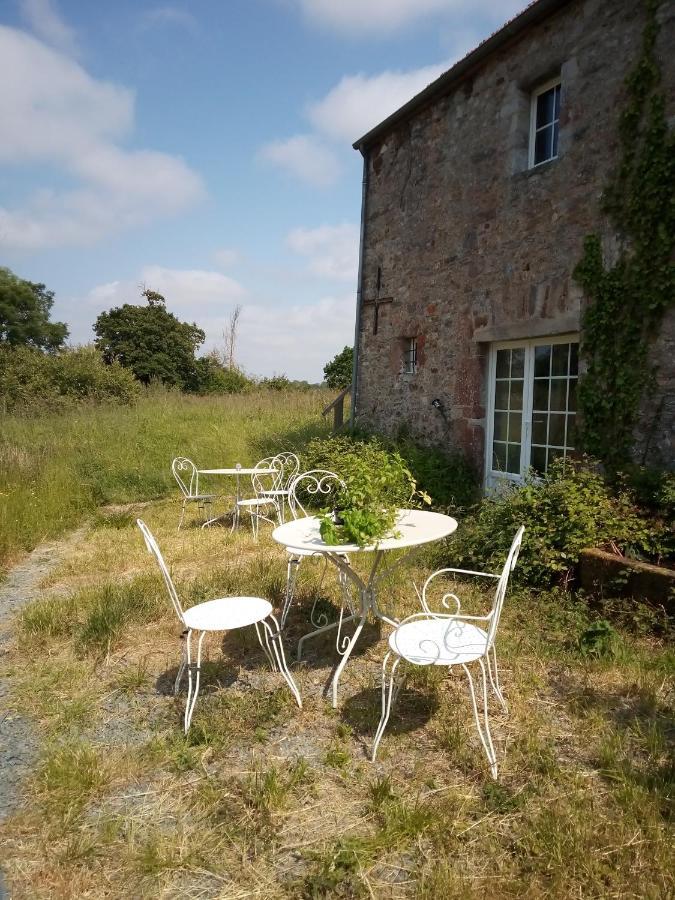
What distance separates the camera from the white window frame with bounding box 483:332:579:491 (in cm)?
593

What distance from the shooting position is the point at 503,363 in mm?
6480

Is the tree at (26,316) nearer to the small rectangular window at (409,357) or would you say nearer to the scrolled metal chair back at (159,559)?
the small rectangular window at (409,357)

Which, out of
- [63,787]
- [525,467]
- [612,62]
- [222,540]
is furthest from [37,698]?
[612,62]

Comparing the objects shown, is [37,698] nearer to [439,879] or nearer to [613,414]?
[439,879]

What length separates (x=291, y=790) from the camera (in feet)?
7.36

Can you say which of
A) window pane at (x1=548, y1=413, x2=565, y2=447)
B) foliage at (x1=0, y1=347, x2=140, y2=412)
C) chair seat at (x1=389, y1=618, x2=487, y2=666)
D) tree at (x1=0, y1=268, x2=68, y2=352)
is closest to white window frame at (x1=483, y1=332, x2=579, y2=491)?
window pane at (x1=548, y1=413, x2=565, y2=447)

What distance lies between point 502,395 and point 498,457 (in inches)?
29.0

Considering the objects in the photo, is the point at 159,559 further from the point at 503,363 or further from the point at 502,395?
the point at 503,363

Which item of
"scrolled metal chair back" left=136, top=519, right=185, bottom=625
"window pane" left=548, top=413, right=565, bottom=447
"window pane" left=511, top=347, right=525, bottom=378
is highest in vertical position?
"window pane" left=511, top=347, right=525, bottom=378

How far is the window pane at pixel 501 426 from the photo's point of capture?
6445 mm

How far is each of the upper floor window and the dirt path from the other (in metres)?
6.74

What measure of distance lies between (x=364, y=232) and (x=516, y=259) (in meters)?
3.34

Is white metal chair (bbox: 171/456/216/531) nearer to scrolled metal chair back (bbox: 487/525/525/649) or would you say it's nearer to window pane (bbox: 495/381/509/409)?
window pane (bbox: 495/381/509/409)

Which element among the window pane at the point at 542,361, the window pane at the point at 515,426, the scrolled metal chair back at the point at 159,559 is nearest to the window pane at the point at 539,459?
the window pane at the point at 515,426
